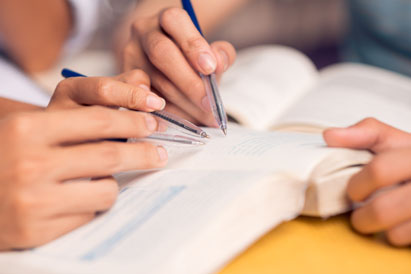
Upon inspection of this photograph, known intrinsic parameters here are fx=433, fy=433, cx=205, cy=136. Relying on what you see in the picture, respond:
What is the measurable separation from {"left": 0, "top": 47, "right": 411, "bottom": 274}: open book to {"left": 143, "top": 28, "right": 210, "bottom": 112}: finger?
5 cm

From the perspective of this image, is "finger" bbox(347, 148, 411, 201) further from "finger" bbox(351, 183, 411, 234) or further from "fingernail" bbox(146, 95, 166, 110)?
"fingernail" bbox(146, 95, 166, 110)

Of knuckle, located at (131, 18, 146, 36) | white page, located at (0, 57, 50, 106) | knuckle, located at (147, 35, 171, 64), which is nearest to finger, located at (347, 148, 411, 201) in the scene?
knuckle, located at (147, 35, 171, 64)

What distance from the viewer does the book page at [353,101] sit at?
0.59 metres

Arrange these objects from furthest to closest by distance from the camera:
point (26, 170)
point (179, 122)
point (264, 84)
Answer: point (264, 84)
point (179, 122)
point (26, 170)

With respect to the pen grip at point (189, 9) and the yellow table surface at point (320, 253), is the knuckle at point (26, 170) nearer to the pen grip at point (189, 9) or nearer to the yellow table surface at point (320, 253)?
the yellow table surface at point (320, 253)

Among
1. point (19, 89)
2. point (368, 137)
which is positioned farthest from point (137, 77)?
point (19, 89)

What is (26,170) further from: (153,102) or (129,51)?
(129,51)

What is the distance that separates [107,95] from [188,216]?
0.16 meters

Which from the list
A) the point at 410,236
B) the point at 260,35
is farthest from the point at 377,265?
the point at 260,35

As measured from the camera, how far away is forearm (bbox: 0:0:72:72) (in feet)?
3.32

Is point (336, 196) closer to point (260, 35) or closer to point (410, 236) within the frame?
point (410, 236)

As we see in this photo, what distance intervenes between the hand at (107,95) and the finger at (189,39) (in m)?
0.08

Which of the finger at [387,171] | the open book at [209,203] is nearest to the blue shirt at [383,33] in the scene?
the open book at [209,203]

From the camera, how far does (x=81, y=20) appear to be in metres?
1.02
